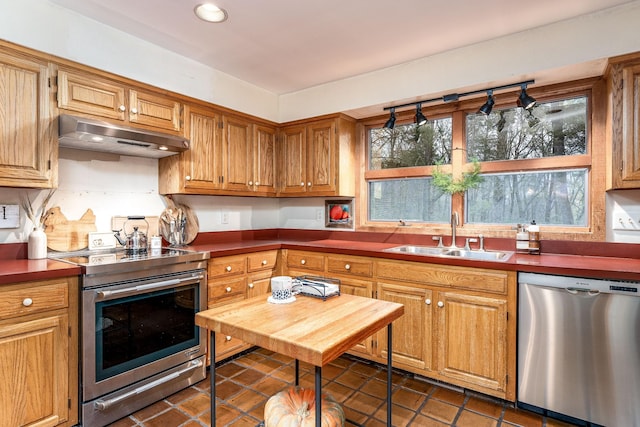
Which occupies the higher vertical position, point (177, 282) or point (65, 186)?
point (65, 186)

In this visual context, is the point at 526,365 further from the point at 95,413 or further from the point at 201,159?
the point at 201,159

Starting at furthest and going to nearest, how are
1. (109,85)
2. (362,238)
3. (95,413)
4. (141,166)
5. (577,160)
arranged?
(362,238) < (141,166) < (577,160) < (109,85) < (95,413)

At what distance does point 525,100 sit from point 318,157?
1766 mm

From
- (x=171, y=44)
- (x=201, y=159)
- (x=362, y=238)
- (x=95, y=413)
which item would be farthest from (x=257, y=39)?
(x=95, y=413)

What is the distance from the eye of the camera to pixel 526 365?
2.09 m

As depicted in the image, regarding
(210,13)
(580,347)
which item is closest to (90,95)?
(210,13)

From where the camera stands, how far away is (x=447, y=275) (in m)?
2.33

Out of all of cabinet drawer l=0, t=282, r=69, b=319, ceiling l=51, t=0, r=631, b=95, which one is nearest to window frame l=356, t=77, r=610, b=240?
ceiling l=51, t=0, r=631, b=95

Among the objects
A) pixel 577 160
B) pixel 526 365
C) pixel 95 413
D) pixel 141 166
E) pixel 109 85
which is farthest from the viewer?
pixel 141 166

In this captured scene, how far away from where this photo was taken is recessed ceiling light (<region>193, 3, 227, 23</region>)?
2119 millimetres

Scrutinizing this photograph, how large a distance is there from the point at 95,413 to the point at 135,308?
59 cm

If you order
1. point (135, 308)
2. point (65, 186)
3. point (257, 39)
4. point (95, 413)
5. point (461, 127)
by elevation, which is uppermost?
point (257, 39)

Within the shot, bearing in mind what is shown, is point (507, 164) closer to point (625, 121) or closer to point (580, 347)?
point (625, 121)

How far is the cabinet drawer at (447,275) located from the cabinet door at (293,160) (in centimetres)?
132
